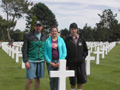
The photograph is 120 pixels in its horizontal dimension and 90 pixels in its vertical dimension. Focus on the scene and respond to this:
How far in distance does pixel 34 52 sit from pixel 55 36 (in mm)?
627

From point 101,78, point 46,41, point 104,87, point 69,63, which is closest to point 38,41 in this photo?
point 46,41

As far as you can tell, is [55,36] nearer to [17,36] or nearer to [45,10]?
[17,36]

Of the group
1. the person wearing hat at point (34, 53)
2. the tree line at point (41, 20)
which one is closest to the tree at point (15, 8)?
the tree line at point (41, 20)

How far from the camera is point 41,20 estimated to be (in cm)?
7294

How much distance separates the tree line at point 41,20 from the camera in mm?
49669

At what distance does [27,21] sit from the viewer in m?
73.8

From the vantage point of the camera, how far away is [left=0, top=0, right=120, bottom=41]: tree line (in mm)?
49669

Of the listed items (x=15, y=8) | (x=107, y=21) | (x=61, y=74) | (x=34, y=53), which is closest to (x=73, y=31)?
(x=34, y=53)

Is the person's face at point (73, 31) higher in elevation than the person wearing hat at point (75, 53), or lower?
higher

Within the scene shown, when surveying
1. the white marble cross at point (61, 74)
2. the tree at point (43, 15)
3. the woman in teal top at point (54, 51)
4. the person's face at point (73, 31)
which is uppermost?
the tree at point (43, 15)

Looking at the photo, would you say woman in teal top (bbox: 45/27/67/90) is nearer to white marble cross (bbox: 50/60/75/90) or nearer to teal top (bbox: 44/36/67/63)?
teal top (bbox: 44/36/67/63)

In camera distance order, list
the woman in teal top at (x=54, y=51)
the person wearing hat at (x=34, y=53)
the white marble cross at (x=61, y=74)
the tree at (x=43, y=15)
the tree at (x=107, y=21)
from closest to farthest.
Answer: the white marble cross at (x=61, y=74) → the woman in teal top at (x=54, y=51) → the person wearing hat at (x=34, y=53) → the tree at (x=43, y=15) → the tree at (x=107, y=21)

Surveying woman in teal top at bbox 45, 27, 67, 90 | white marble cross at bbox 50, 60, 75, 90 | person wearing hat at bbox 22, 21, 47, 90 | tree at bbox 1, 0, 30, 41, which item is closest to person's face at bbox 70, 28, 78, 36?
woman in teal top at bbox 45, 27, 67, 90

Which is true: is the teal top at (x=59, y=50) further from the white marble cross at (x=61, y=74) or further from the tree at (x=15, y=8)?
the tree at (x=15, y=8)
